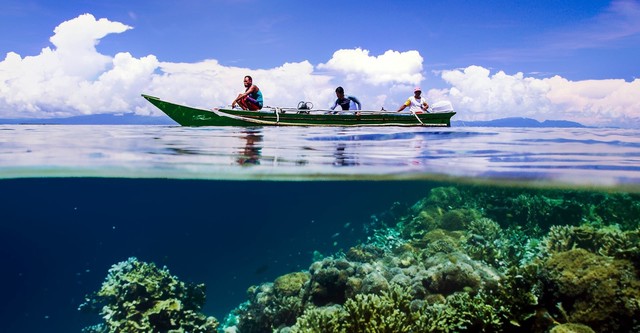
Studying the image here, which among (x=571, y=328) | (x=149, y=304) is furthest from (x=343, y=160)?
(x=571, y=328)

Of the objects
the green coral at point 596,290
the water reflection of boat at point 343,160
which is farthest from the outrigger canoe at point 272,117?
the green coral at point 596,290

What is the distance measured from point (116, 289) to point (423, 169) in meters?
9.99

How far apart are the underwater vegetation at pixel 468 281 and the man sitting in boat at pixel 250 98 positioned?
838 cm

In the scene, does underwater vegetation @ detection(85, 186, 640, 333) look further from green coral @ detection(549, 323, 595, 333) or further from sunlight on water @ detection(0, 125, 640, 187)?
sunlight on water @ detection(0, 125, 640, 187)

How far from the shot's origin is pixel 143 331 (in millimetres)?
10898

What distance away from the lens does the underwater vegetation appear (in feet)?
22.6

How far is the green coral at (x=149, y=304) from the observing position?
11.2m

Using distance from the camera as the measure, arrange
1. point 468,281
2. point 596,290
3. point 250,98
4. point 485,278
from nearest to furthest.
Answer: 1. point 596,290
2. point 468,281
3. point 485,278
4. point 250,98

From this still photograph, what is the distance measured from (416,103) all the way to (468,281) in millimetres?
12459

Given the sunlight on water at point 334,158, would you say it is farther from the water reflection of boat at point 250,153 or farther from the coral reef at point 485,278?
the coral reef at point 485,278

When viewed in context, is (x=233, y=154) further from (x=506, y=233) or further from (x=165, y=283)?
(x=506, y=233)

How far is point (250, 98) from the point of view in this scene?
19.1 meters

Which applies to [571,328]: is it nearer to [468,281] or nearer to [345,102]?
[468,281]

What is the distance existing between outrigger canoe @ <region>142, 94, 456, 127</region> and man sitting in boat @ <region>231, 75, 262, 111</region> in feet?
1.80
